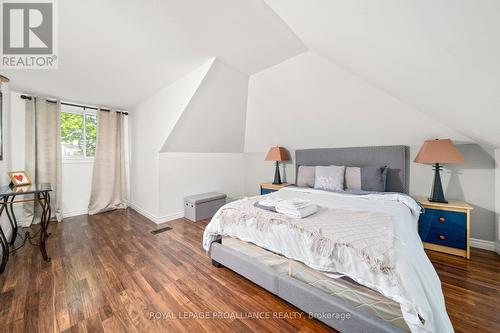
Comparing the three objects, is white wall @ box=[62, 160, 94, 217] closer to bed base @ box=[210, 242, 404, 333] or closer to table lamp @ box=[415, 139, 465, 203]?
bed base @ box=[210, 242, 404, 333]

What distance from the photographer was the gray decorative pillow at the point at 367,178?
2.56 m

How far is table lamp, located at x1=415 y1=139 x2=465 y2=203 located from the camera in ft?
6.82

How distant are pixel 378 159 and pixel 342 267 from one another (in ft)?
7.42

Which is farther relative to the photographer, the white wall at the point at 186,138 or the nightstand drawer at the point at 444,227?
the white wall at the point at 186,138

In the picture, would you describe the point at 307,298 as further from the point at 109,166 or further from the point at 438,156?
the point at 109,166

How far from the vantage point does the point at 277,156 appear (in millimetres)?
3602

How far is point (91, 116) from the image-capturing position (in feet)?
12.5

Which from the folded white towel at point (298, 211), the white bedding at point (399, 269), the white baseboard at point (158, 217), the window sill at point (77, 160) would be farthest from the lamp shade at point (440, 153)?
the window sill at point (77, 160)

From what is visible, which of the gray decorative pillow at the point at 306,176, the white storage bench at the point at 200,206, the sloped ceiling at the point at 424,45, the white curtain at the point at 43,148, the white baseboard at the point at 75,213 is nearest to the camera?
the sloped ceiling at the point at 424,45

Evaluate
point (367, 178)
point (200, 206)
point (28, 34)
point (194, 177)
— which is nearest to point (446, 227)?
point (367, 178)

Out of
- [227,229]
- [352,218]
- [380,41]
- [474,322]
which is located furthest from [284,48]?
[474,322]

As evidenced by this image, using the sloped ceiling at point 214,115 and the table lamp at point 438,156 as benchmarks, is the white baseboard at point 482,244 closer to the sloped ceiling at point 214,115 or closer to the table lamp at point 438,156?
the table lamp at point 438,156

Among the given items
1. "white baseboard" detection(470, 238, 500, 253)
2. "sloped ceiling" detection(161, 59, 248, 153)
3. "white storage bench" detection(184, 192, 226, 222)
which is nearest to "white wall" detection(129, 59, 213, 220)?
"sloped ceiling" detection(161, 59, 248, 153)

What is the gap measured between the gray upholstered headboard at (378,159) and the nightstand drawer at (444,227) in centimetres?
50
